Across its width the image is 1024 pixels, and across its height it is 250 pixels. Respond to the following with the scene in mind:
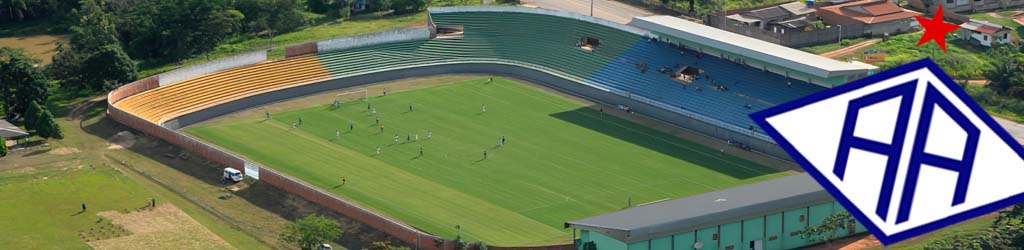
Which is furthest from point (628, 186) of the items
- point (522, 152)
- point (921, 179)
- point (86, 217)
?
point (921, 179)

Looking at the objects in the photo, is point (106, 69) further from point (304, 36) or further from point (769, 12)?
point (769, 12)

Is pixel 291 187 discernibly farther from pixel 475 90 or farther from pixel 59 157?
pixel 475 90

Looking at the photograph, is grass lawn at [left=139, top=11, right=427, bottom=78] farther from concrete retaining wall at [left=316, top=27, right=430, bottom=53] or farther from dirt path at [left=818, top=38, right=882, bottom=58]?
dirt path at [left=818, top=38, right=882, bottom=58]

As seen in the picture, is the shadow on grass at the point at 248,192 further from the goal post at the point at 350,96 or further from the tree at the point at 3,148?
the goal post at the point at 350,96

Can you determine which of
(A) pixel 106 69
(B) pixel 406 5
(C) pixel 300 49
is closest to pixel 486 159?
(C) pixel 300 49

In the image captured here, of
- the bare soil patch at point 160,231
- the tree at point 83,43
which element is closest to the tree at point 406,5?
the tree at point 83,43

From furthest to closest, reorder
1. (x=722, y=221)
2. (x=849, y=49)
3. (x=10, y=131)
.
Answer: (x=849, y=49) → (x=10, y=131) → (x=722, y=221)
